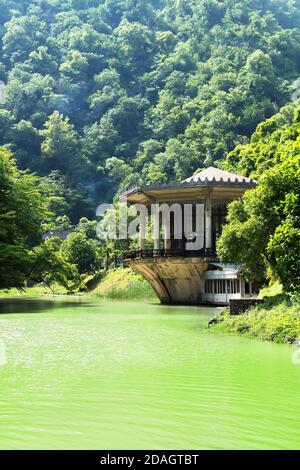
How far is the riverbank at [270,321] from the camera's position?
13.6 m

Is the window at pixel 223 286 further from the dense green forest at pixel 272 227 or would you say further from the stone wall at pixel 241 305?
the stone wall at pixel 241 305

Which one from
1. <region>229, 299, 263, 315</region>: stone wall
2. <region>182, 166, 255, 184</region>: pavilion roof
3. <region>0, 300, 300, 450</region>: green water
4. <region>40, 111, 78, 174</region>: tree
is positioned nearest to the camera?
<region>0, 300, 300, 450</region>: green water

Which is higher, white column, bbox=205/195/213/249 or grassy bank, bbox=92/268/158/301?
white column, bbox=205/195/213/249

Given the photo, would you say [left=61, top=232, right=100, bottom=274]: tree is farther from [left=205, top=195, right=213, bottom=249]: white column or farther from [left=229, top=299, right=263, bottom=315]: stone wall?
[left=229, top=299, right=263, bottom=315]: stone wall

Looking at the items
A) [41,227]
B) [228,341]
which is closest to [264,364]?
Result: [228,341]

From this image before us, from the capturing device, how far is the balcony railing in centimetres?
3350

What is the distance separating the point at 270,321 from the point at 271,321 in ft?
0.12

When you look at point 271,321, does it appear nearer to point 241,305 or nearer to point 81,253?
point 241,305

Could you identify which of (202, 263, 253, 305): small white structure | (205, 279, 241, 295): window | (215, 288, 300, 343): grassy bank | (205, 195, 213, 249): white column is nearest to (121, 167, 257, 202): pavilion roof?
(205, 195, 213, 249): white column

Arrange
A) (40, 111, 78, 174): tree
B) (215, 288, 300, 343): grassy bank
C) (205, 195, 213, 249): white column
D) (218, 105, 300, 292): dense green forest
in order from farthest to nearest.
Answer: (40, 111, 78, 174): tree < (205, 195, 213, 249): white column < (218, 105, 300, 292): dense green forest < (215, 288, 300, 343): grassy bank

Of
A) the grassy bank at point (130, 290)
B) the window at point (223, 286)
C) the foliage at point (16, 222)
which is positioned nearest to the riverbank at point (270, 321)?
the window at point (223, 286)

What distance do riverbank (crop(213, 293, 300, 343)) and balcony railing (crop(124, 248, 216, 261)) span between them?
52.5 feet

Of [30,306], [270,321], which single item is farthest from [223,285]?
[270,321]
